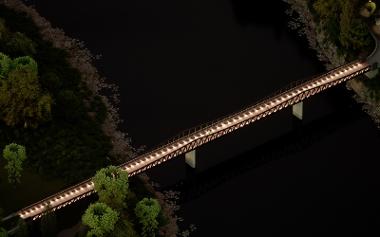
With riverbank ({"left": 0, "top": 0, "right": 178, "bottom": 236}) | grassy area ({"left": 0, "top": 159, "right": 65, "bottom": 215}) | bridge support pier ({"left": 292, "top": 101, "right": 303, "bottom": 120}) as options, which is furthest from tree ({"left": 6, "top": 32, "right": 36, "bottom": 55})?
bridge support pier ({"left": 292, "top": 101, "right": 303, "bottom": 120})

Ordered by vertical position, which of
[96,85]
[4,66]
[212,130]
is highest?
[4,66]

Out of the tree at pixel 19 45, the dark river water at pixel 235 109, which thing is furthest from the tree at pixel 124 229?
the tree at pixel 19 45

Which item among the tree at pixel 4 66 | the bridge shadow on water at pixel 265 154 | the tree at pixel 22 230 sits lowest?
the bridge shadow on water at pixel 265 154

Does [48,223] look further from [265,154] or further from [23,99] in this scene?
[265,154]

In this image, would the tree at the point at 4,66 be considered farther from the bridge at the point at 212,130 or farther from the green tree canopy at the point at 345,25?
the green tree canopy at the point at 345,25

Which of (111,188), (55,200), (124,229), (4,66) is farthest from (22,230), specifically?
(4,66)

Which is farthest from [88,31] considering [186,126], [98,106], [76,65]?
[186,126]
